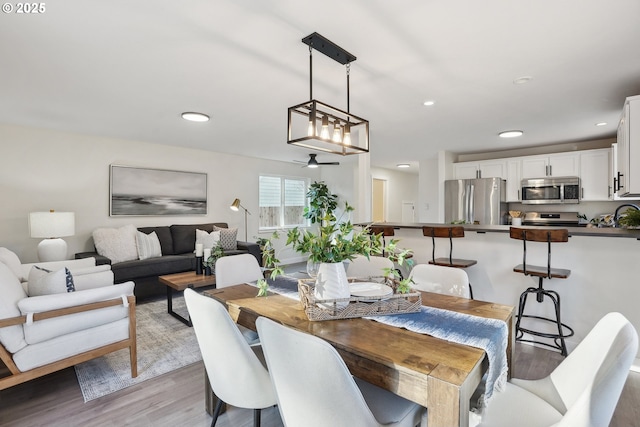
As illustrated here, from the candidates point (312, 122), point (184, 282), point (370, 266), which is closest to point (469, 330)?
point (370, 266)

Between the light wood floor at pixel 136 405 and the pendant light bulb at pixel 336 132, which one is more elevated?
the pendant light bulb at pixel 336 132

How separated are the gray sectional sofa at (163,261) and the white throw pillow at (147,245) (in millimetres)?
141

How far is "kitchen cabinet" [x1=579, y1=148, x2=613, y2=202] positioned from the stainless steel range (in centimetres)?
45

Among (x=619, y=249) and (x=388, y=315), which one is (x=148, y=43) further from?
(x=619, y=249)

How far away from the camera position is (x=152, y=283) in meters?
4.26

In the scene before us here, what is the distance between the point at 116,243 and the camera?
4316 mm

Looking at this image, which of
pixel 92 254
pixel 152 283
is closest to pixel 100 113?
pixel 92 254

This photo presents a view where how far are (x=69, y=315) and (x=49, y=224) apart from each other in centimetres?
220

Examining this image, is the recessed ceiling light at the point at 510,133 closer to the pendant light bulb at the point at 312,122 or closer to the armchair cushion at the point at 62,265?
the pendant light bulb at the point at 312,122

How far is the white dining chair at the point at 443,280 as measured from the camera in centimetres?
197

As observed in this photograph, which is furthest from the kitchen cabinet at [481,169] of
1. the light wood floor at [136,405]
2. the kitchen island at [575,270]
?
the light wood floor at [136,405]

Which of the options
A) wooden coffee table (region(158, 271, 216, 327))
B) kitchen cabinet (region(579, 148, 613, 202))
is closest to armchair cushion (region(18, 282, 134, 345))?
wooden coffee table (region(158, 271, 216, 327))

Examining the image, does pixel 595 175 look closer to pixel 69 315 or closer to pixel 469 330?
pixel 469 330

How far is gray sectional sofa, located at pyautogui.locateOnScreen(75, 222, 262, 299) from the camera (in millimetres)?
4035
